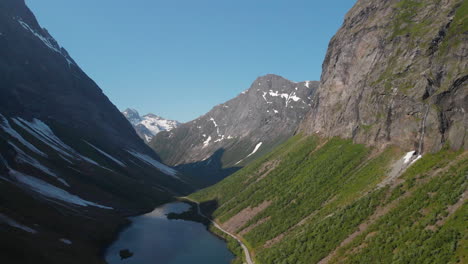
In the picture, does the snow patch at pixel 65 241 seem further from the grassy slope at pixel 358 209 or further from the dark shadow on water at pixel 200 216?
the dark shadow on water at pixel 200 216

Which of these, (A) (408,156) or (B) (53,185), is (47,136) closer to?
(B) (53,185)

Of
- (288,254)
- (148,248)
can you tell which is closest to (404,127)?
(288,254)

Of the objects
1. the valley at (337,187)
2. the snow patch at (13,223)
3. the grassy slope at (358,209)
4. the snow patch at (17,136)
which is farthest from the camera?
the snow patch at (17,136)

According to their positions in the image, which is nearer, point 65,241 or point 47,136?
Answer: point 65,241

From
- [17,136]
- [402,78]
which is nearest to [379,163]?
[402,78]

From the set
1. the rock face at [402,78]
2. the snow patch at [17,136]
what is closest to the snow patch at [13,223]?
the snow patch at [17,136]

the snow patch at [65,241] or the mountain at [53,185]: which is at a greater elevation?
the mountain at [53,185]

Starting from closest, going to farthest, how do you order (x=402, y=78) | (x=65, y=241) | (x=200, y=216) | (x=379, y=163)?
(x=65, y=241)
(x=379, y=163)
(x=402, y=78)
(x=200, y=216)
